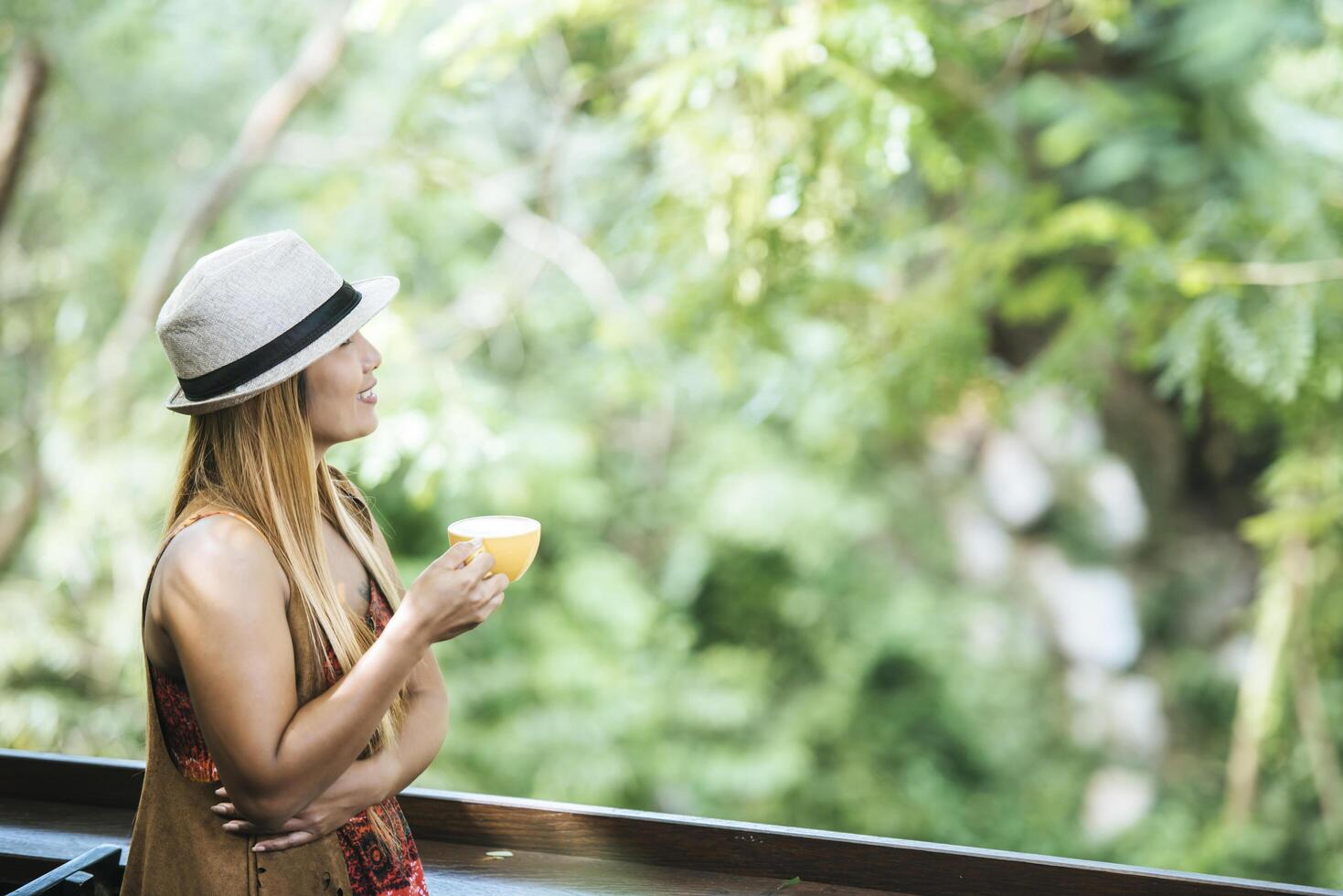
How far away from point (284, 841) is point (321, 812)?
4cm

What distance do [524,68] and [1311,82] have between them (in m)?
3.41

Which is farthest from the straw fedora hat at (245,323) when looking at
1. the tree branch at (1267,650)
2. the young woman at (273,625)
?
the tree branch at (1267,650)

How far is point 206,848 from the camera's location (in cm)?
97

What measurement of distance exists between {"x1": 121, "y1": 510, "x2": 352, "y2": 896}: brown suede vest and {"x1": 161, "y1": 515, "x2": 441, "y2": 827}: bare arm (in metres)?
0.04

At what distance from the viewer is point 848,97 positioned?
2.36 m

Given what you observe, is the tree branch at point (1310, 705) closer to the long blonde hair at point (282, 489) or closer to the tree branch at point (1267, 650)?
the tree branch at point (1267, 650)

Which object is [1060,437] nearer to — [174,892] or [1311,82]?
[1311,82]

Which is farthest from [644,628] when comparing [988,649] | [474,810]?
[474,810]

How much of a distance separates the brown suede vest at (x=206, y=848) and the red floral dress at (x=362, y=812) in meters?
0.01

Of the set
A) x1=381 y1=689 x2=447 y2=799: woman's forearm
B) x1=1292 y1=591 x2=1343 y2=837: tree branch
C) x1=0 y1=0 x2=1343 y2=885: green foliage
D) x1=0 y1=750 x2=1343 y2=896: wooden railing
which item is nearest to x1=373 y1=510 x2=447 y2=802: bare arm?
x1=381 y1=689 x2=447 y2=799: woman's forearm

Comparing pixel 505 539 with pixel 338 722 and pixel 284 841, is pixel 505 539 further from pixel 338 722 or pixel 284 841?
pixel 284 841

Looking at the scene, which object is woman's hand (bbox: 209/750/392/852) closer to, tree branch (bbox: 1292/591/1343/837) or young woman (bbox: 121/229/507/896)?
young woman (bbox: 121/229/507/896)

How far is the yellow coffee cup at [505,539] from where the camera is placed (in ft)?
3.26

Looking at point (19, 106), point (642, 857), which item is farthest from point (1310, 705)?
point (19, 106)
